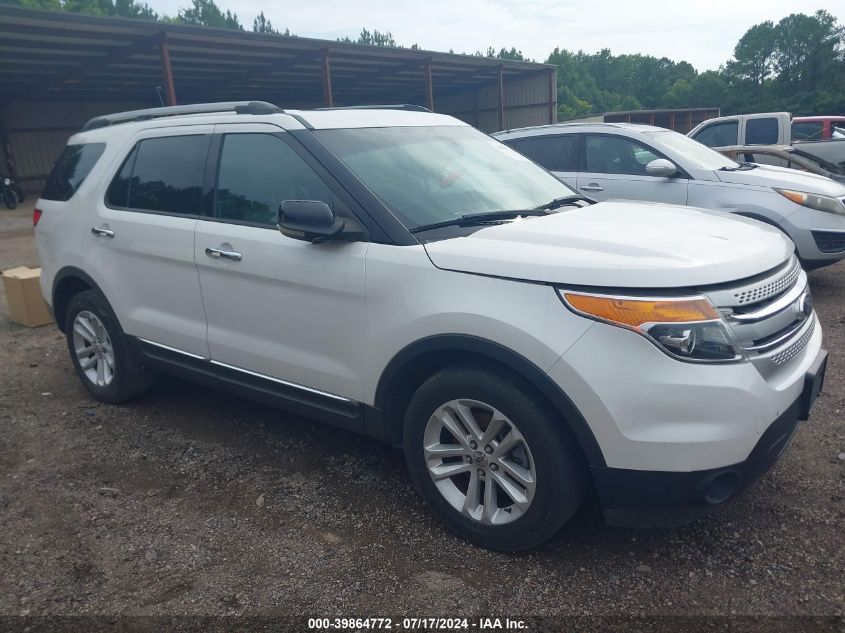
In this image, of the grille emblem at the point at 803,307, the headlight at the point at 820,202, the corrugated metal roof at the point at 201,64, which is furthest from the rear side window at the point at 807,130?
the grille emblem at the point at 803,307

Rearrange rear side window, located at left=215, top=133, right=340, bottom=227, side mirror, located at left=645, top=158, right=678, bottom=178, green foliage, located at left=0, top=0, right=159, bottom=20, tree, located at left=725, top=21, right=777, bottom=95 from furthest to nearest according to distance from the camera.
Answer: tree, located at left=725, top=21, right=777, bottom=95 → green foliage, located at left=0, top=0, right=159, bottom=20 → side mirror, located at left=645, top=158, right=678, bottom=178 → rear side window, located at left=215, top=133, right=340, bottom=227

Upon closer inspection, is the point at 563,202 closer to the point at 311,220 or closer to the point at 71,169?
the point at 311,220

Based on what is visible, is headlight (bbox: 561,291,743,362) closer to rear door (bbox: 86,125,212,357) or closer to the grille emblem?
the grille emblem

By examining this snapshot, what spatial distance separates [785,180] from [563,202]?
4074 mm

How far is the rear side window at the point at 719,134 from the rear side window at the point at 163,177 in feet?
34.8

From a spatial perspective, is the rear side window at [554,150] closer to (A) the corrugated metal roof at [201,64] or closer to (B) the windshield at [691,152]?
(B) the windshield at [691,152]

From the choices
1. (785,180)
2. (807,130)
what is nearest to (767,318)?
(785,180)

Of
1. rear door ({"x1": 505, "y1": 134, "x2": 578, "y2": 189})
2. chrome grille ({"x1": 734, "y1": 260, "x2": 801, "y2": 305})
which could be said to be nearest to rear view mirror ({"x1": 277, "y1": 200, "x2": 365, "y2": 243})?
chrome grille ({"x1": 734, "y1": 260, "x2": 801, "y2": 305})

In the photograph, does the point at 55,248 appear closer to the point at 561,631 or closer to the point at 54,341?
the point at 54,341

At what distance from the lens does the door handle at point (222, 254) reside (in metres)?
3.49

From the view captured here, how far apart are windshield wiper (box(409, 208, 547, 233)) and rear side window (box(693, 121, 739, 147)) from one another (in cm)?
1025

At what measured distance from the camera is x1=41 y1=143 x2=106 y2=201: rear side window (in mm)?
4648

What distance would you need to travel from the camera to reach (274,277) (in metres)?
3.33

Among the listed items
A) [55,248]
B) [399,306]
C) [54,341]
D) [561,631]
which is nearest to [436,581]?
[561,631]
